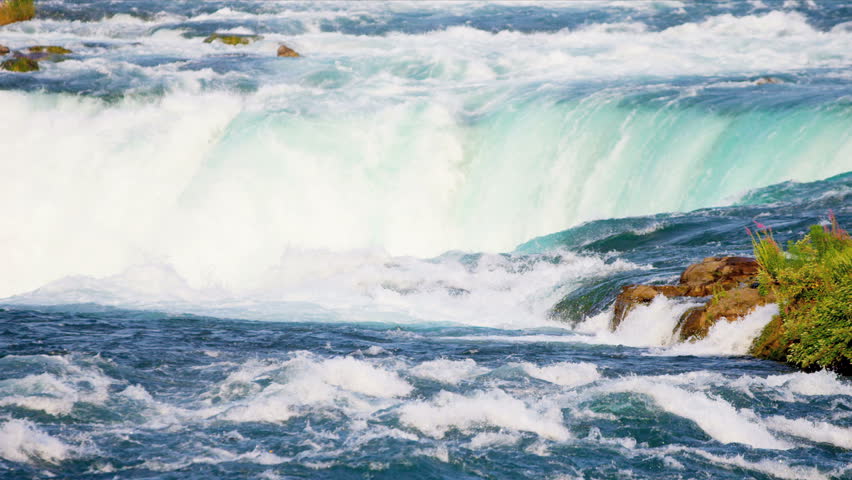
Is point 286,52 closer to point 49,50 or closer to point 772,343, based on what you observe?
point 49,50

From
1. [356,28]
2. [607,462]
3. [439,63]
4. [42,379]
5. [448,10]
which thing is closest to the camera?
[607,462]

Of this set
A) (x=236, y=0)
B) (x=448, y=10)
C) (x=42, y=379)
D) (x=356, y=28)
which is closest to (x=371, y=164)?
(x=42, y=379)

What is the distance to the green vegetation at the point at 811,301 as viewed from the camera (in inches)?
432

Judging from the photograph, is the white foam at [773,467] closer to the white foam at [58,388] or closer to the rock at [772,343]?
the rock at [772,343]

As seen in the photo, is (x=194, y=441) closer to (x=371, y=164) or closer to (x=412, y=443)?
(x=412, y=443)

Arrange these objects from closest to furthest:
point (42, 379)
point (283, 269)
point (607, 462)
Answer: point (607, 462) → point (42, 379) → point (283, 269)

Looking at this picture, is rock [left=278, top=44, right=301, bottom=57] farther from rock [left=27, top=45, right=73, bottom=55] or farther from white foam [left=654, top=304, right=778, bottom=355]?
white foam [left=654, top=304, right=778, bottom=355]

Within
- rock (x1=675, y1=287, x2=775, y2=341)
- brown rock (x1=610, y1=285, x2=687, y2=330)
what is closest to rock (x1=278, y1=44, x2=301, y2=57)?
brown rock (x1=610, y1=285, x2=687, y2=330)

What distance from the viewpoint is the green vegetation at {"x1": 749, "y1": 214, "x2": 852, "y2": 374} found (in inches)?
432

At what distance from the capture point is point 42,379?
1073 cm

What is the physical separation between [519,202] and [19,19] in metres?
40.2

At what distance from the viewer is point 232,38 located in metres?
45.2

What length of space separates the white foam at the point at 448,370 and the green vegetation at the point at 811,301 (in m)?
3.54

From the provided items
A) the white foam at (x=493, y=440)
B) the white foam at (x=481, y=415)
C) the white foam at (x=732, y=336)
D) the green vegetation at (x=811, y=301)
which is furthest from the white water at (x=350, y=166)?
the white foam at (x=493, y=440)
